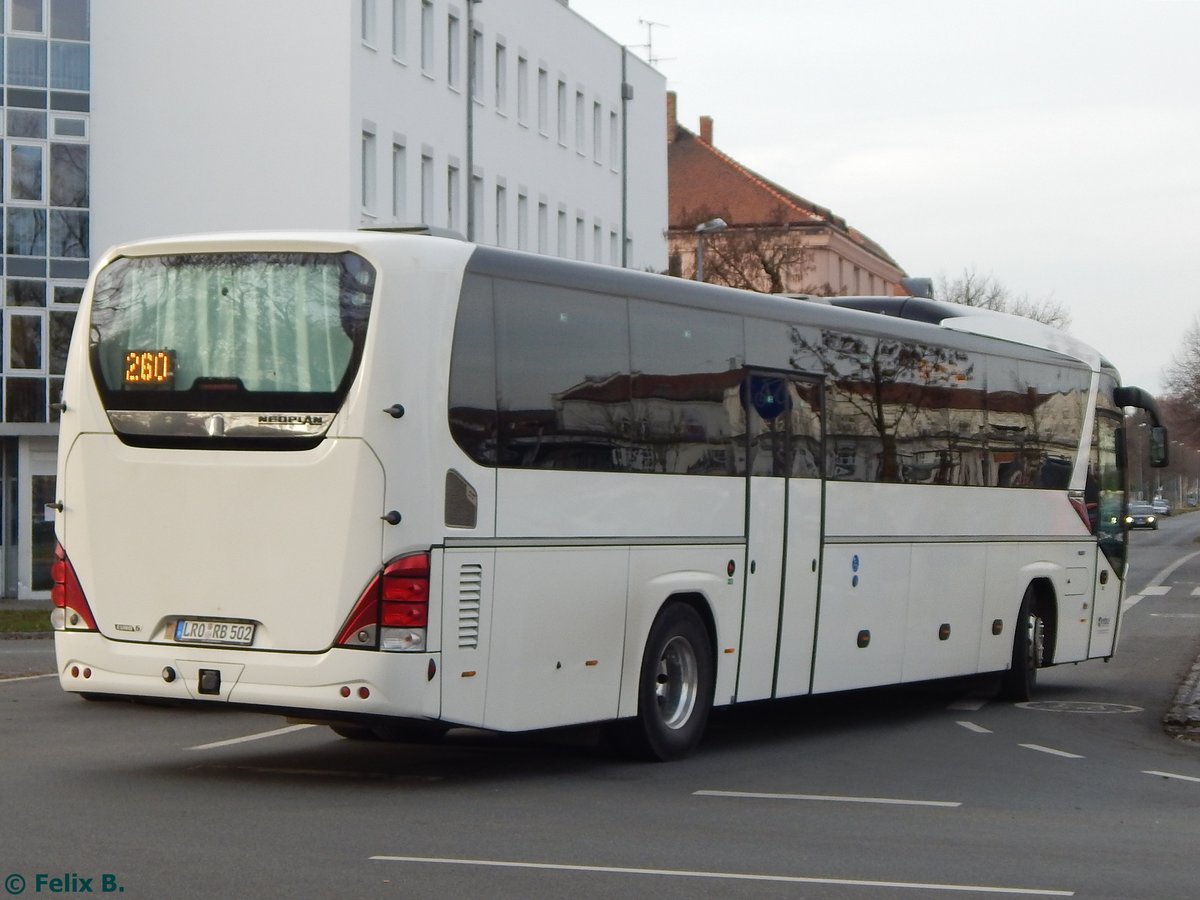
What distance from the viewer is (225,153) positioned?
44.0 metres

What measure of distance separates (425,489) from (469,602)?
2.40 feet

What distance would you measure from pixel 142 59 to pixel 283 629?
116 ft

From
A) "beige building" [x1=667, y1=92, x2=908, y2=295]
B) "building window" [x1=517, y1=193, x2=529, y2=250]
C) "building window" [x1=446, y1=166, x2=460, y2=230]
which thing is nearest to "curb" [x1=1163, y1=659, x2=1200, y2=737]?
"building window" [x1=446, y1=166, x2=460, y2=230]

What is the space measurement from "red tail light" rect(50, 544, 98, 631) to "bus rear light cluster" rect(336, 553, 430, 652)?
68.3 inches

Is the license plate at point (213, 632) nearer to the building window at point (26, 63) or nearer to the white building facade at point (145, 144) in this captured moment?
the white building facade at point (145, 144)

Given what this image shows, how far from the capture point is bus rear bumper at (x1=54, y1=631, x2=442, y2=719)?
36.2ft

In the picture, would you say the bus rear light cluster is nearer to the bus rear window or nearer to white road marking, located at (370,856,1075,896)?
the bus rear window

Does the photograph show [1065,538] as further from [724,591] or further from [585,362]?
[585,362]

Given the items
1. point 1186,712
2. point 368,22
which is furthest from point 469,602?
point 368,22

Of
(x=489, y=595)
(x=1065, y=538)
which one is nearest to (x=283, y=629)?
(x=489, y=595)

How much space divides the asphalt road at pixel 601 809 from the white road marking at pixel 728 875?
23 mm

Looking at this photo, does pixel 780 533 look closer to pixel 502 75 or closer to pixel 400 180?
pixel 400 180

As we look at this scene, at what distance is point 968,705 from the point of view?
62.6ft

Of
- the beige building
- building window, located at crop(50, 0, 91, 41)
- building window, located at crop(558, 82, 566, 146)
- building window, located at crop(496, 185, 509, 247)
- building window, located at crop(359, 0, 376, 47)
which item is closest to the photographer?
building window, located at crop(50, 0, 91, 41)
